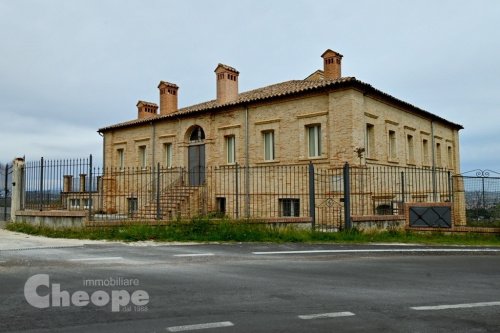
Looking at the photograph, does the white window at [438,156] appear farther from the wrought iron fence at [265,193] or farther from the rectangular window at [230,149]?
the rectangular window at [230,149]

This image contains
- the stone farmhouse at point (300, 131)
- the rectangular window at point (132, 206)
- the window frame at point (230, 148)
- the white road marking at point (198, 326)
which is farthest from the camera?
the window frame at point (230, 148)

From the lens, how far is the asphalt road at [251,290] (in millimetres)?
4219

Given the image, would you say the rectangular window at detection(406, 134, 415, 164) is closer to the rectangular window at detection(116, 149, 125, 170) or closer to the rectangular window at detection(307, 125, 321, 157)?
the rectangular window at detection(307, 125, 321, 157)

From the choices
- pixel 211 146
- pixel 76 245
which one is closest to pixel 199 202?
pixel 211 146

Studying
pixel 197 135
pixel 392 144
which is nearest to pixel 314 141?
pixel 392 144

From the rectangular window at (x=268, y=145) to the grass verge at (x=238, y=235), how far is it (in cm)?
761

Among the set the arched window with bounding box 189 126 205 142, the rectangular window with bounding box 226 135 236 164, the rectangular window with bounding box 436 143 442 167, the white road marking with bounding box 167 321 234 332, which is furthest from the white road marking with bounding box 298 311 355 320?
the rectangular window with bounding box 436 143 442 167

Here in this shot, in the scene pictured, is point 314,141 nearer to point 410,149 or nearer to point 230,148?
point 230,148

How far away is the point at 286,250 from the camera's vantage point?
10.2 m

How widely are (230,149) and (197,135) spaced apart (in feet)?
7.99

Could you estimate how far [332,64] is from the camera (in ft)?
66.1

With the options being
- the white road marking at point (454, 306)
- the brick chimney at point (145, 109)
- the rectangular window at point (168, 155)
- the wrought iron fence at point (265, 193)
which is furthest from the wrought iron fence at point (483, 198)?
the brick chimney at point (145, 109)

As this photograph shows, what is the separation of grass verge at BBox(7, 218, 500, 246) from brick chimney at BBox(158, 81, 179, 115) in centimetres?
1534

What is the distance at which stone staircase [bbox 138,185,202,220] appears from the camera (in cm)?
1941
